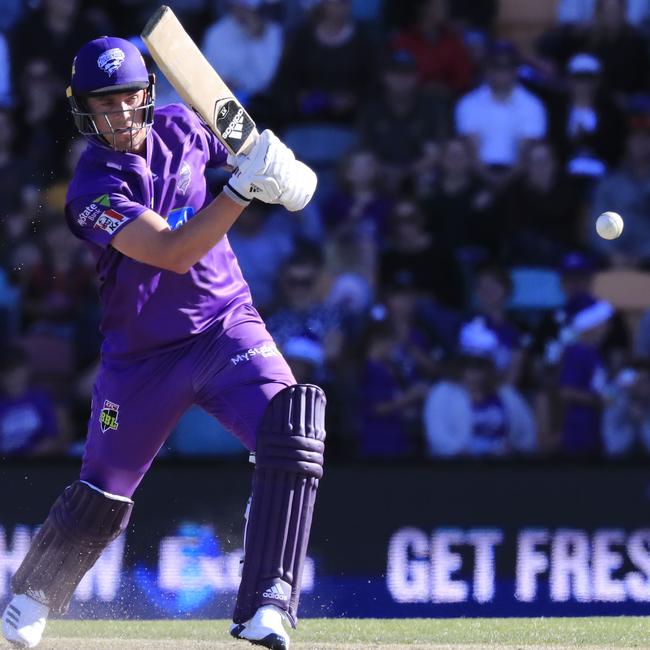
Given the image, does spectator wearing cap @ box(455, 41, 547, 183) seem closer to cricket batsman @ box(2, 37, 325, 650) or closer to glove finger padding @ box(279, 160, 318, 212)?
cricket batsman @ box(2, 37, 325, 650)

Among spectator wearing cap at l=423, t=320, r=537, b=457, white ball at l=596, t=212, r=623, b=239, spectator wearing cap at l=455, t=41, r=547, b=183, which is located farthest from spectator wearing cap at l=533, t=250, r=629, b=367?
white ball at l=596, t=212, r=623, b=239

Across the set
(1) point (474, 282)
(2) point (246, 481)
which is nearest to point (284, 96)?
(1) point (474, 282)

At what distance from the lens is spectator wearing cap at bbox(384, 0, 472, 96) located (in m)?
10.2

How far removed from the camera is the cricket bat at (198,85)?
14.7ft

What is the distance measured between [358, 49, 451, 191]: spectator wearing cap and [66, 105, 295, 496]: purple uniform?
484 centimetres

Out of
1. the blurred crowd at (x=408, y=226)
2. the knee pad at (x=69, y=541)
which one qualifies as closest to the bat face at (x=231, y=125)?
the knee pad at (x=69, y=541)

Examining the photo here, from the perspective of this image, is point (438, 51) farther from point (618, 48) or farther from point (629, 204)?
point (629, 204)

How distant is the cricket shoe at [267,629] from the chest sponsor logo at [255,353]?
823 millimetres

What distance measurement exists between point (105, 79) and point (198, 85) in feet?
1.04

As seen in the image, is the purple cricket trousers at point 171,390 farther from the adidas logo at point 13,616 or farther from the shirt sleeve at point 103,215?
the adidas logo at point 13,616

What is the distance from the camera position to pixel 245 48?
1001cm

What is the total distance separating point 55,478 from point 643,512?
2840 mm

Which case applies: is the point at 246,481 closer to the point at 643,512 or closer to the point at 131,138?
the point at 643,512

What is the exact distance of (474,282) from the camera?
9273 millimetres
